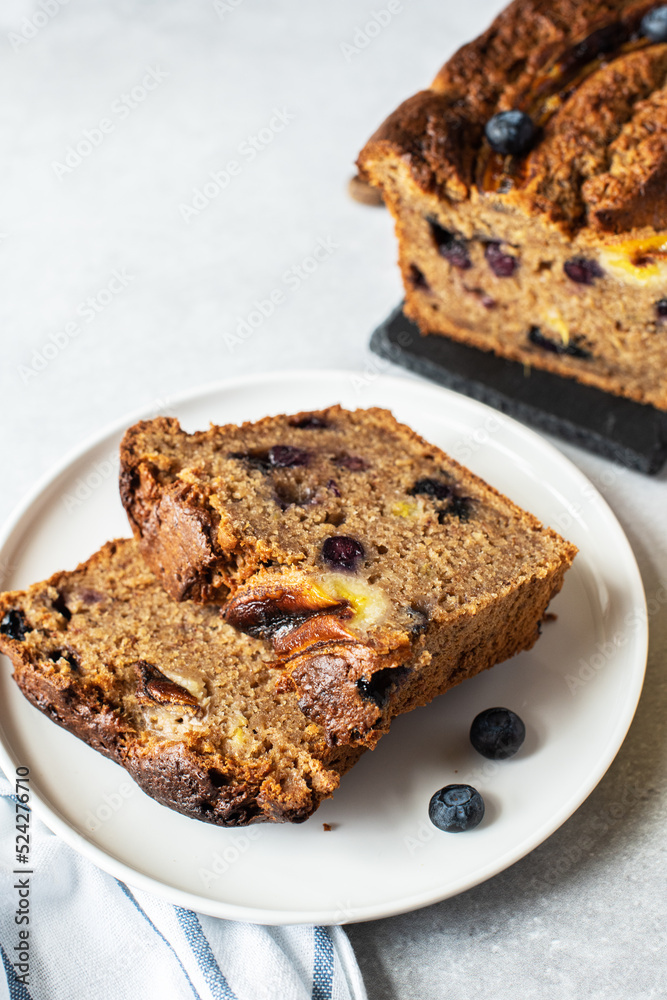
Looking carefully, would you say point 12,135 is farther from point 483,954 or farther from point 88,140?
point 483,954

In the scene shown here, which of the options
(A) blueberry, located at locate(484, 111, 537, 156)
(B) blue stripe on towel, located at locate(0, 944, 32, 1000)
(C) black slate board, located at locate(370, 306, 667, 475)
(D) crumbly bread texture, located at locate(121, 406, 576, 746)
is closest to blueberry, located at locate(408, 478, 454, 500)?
(D) crumbly bread texture, located at locate(121, 406, 576, 746)

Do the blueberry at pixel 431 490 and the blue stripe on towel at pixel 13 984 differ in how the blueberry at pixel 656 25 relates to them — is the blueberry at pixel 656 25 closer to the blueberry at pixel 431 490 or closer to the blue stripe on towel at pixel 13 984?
the blueberry at pixel 431 490

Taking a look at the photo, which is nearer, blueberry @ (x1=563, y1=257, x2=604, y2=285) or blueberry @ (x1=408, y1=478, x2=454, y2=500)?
blueberry @ (x1=408, y1=478, x2=454, y2=500)

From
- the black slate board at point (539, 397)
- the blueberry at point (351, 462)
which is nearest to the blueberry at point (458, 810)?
the blueberry at point (351, 462)

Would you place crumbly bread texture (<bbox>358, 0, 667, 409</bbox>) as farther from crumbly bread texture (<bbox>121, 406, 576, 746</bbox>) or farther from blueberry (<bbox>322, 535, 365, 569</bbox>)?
blueberry (<bbox>322, 535, 365, 569</bbox>)

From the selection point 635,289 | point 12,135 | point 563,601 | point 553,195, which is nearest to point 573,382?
point 635,289

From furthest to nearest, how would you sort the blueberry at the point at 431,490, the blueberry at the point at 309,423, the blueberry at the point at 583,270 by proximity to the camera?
the blueberry at the point at 583,270, the blueberry at the point at 309,423, the blueberry at the point at 431,490

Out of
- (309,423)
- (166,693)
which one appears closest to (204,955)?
(166,693)

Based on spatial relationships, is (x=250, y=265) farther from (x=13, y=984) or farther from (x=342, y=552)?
(x=13, y=984)
